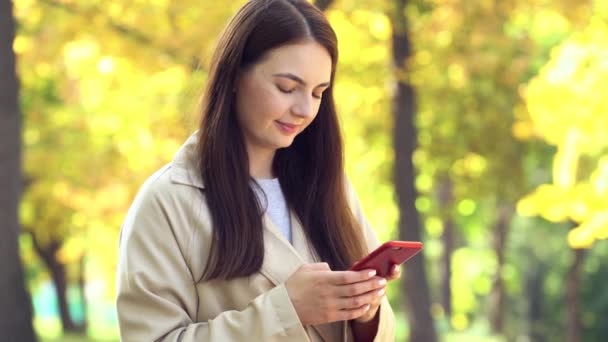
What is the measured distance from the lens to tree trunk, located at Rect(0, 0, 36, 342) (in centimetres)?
732

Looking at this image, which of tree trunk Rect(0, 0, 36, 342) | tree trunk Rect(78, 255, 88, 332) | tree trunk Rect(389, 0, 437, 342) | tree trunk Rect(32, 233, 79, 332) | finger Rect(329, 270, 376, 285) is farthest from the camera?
tree trunk Rect(78, 255, 88, 332)

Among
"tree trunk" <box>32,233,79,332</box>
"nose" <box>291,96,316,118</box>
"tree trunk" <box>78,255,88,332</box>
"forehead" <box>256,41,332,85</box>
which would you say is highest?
"forehead" <box>256,41,332,85</box>

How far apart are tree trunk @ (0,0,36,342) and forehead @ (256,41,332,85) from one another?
4.87 m

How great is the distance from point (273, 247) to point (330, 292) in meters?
0.28

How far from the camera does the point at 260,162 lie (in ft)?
9.51

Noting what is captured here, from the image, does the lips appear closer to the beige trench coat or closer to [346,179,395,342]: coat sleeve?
the beige trench coat

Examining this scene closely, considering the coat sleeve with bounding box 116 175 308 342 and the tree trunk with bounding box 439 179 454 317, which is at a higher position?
the coat sleeve with bounding box 116 175 308 342

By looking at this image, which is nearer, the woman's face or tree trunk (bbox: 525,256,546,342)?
the woman's face

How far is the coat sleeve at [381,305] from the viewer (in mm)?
2861

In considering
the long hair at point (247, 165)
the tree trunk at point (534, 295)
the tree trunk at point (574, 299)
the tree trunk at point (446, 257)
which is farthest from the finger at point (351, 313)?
the tree trunk at point (534, 295)

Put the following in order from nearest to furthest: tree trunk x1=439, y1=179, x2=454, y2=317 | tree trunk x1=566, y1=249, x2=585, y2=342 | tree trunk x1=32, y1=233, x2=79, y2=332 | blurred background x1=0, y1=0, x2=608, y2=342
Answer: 1. blurred background x1=0, y1=0, x2=608, y2=342
2. tree trunk x1=32, y1=233, x2=79, y2=332
3. tree trunk x1=566, y1=249, x2=585, y2=342
4. tree trunk x1=439, y1=179, x2=454, y2=317

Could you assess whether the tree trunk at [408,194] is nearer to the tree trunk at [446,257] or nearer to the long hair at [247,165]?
the tree trunk at [446,257]

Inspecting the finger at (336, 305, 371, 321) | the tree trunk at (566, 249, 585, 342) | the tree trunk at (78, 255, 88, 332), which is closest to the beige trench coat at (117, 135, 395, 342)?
the finger at (336, 305, 371, 321)

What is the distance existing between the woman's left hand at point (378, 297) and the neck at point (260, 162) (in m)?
0.43
